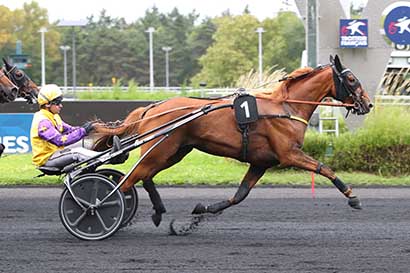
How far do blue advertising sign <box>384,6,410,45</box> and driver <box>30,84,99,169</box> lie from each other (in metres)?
10.6

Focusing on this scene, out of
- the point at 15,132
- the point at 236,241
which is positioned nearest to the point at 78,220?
the point at 236,241

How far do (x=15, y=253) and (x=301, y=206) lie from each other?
4.26 meters

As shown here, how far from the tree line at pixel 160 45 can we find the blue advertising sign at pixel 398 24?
24057mm

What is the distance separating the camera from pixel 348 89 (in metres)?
8.51

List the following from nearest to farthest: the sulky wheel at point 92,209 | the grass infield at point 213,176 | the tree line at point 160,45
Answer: the sulky wheel at point 92,209
the grass infield at point 213,176
the tree line at point 160,45

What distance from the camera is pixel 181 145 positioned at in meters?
8.29

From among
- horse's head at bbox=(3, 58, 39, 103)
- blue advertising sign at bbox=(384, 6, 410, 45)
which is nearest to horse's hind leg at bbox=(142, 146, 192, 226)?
horse's head at bbox=(3, 58, 39, 103)

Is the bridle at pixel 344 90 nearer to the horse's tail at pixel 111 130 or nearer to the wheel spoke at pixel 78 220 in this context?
the horse's tail at pixel 111 130

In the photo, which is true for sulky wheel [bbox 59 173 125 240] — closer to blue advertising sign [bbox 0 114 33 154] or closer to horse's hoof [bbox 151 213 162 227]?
horse's hoof [bbox 151 213 162 227]

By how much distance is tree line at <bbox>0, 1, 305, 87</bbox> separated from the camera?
1880 inches

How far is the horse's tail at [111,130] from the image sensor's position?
→ 8578 millimetres

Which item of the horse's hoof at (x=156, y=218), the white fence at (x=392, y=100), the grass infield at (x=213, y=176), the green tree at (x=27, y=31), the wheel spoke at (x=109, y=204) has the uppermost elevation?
the green tree at (x=27, y=31)

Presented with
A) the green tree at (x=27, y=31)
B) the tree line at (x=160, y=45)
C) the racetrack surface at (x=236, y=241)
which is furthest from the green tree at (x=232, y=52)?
the racetrack surface at (x=236, y=241)

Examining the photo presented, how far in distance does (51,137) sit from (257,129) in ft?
6.26
